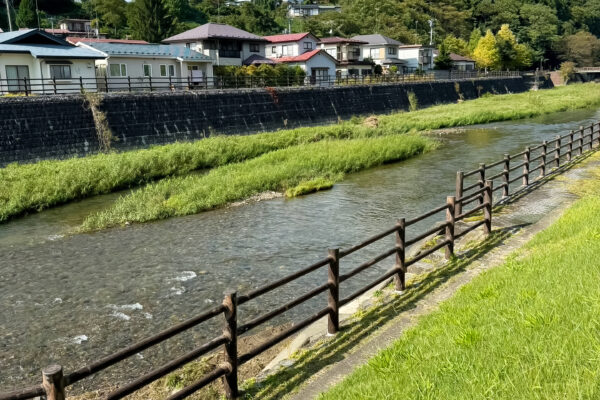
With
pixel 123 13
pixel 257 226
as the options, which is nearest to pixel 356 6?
pixel 123 13

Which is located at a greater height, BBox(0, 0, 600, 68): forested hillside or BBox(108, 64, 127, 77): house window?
BBox(0, 0, 600, 68): forested hillside

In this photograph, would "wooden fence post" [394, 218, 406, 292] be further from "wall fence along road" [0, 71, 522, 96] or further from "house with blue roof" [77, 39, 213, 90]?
"house with blue roof" [77, 39, 213, 90]

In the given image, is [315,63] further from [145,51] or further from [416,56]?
[416,56]

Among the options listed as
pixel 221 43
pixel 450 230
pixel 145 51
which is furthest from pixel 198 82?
pixel 450 230

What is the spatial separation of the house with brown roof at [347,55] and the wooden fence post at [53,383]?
68904 millimetres

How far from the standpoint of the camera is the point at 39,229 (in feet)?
56.7

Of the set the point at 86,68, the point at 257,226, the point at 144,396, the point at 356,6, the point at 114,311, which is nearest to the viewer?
the point at 144,396

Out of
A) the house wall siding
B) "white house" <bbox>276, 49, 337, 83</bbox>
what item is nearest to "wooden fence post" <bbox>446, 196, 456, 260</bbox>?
the house wall siding

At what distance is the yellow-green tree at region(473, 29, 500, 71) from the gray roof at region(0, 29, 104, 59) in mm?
72304

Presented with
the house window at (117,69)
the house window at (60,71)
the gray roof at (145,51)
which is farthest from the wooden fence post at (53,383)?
the house window at (117,69)

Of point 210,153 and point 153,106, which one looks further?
point 153,106

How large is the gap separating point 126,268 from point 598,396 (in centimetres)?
1132

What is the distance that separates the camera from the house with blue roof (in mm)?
40625

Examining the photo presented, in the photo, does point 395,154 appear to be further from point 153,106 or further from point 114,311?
point 114,311
